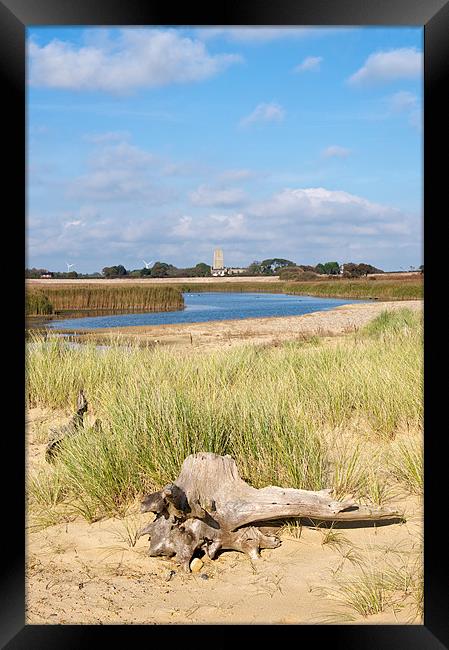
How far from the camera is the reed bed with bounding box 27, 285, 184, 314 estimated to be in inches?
803

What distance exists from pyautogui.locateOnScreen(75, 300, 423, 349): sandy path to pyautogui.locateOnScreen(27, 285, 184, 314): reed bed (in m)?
5.58

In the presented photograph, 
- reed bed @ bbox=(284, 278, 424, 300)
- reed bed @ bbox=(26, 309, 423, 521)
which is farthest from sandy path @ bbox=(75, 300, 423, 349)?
reed bed @ bbox=(284, 278, 424, 300)

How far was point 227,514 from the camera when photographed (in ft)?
10.00

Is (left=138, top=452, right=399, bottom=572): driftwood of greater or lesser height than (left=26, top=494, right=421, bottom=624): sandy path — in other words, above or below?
above

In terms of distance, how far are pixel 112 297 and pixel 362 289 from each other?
11.2m

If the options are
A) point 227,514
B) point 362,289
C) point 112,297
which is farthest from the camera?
point 362,289

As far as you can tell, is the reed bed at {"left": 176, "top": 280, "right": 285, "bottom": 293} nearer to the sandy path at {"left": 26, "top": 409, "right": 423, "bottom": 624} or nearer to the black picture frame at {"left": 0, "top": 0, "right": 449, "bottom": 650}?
the sandy path at {"left": 26, "top": 409, "right": 423, "bottom": 624}

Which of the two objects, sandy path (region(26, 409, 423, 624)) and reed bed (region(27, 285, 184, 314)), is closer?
sandy path (region(26, 409, 423, 624))

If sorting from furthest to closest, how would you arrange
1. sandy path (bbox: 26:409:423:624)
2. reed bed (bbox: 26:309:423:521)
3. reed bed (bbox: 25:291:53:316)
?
reed bed (bbox: 25:291:53:316), reed bed (bbox: 26:309:423:521), sandy path (bbox: 26:409:423:624)

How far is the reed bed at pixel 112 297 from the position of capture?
2039 centimetres

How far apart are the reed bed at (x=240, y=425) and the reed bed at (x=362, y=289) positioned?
1616 centimetres
